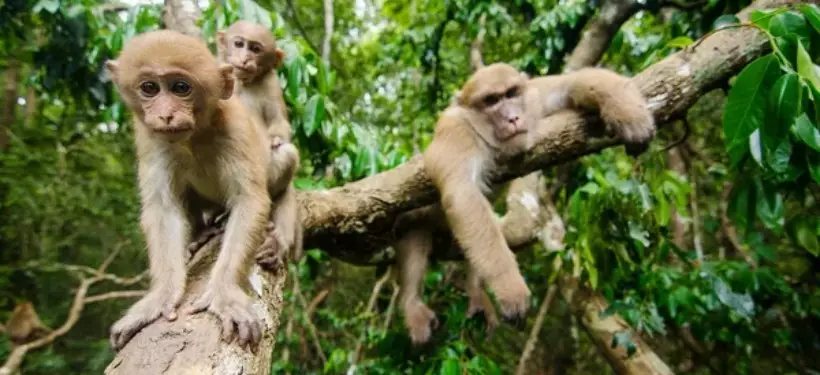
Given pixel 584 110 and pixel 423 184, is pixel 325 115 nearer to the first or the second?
pixel 423 184

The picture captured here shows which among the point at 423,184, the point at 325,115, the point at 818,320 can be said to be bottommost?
the point at 818,320

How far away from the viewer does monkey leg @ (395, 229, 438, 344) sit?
→ 4.95 meters

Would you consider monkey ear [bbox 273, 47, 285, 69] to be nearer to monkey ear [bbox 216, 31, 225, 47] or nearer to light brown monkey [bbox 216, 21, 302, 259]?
light brown monkey [bbox 216, 21, 302, 259]

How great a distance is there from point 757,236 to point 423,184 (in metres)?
3.49

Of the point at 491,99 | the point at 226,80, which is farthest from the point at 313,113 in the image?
the point at 226,80

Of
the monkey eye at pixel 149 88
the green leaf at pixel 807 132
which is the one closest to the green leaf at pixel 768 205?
the green leaf at pixel 807 132

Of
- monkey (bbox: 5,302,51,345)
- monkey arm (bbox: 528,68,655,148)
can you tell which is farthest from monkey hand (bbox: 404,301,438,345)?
monkey (bbox: 5,302,51,345)

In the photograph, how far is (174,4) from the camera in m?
5.39

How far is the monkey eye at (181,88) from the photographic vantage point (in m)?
2.91

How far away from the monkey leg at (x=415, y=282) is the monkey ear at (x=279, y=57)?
1.79 m

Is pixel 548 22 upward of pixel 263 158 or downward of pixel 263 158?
upward

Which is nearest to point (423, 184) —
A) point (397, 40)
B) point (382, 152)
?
point (382, 152)

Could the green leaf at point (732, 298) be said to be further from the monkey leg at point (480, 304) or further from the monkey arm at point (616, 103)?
the monkey arm at point (616, 103)

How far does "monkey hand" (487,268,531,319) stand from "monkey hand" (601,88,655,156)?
3.64 ft
